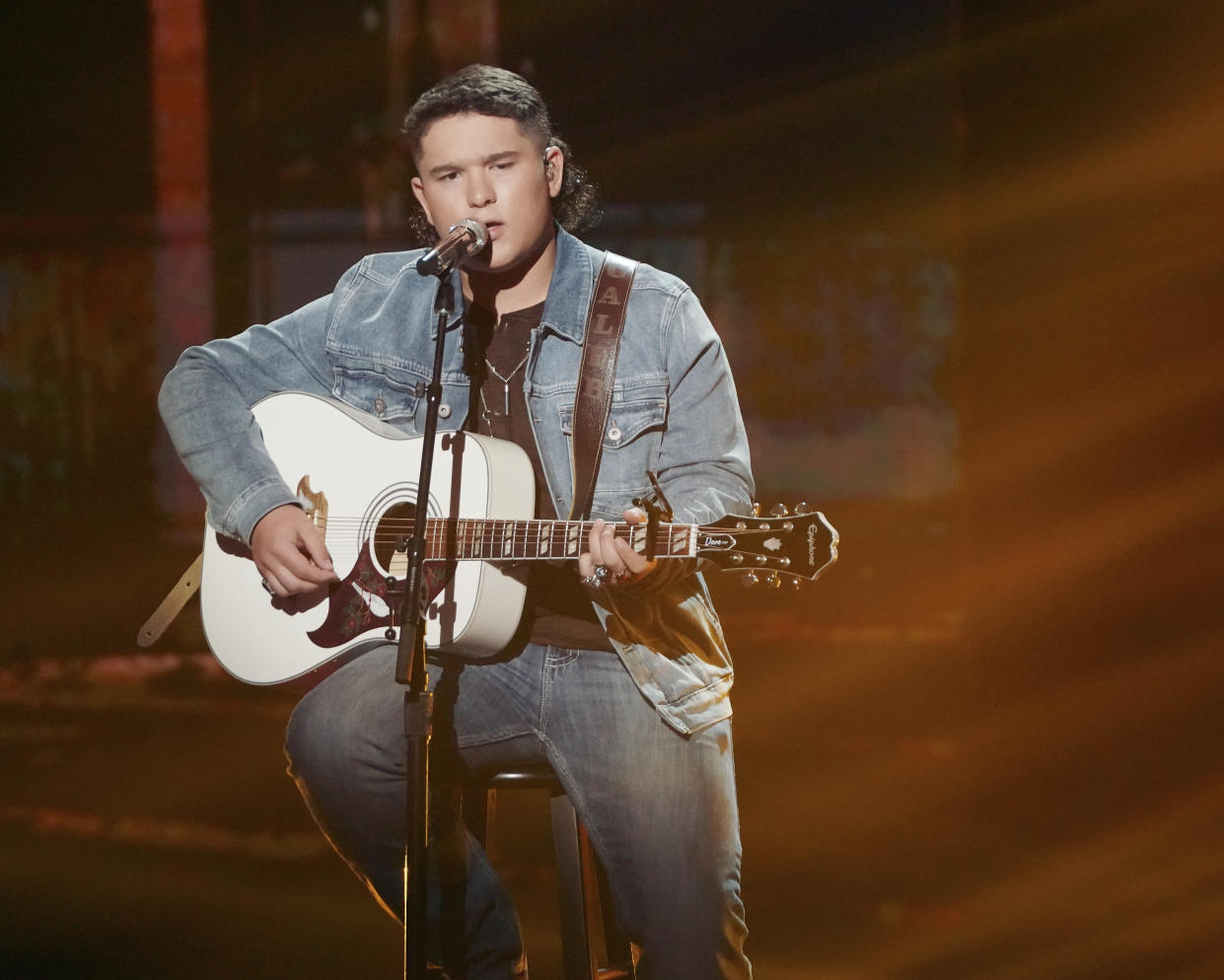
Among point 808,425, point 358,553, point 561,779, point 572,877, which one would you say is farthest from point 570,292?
point 808,425

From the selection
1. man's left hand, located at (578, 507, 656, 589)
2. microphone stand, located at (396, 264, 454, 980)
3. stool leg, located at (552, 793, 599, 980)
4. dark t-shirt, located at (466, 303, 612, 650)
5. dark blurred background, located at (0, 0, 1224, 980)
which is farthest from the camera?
dark blurred background, located at (0, 0, 1224, 980)

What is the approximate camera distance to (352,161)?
6520 millimetres

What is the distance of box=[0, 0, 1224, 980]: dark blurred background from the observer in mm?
3412

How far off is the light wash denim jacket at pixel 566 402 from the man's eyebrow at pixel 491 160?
0.74 ft

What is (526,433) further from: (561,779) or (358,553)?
(561,779)

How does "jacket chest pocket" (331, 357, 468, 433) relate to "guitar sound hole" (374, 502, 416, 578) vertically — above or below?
above

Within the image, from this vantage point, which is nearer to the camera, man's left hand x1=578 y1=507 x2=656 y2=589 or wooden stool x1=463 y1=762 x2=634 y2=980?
man's left hand x1=578 y1=507 x2=656 y2=589

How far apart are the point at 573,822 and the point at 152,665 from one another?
4810 millimetres

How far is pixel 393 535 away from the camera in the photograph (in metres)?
2.46

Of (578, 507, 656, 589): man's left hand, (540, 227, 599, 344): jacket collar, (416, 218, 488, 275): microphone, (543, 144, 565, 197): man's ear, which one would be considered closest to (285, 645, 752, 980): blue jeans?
(578, 507, 656, 589): man's left hand

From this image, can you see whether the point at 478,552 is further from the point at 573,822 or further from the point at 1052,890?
the point at 1052,890

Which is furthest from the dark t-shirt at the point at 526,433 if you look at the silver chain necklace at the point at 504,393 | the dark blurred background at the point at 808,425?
the dark blurred background at the point at 808,425

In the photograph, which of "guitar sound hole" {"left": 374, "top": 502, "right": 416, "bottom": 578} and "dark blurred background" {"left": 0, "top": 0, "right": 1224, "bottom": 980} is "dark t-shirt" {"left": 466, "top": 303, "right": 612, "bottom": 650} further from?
"dark blurred background" {"left": 0, "top": 0, "right": 1224, "bottom": 980}

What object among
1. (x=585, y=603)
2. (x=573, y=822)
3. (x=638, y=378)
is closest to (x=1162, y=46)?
(x=638, y=378)
